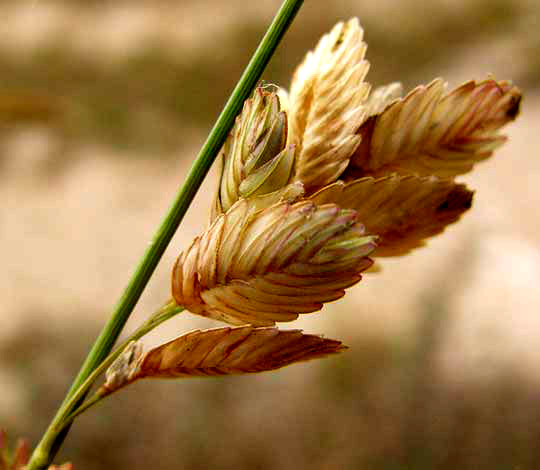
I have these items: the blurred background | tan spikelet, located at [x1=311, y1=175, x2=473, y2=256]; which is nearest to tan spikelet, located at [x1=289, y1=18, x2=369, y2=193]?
tan spikelet, located at [x1=311, y1=175, x2=473, y2=256]

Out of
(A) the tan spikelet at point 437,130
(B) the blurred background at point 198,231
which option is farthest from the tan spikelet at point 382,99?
(B) the blurred background at point 198,231

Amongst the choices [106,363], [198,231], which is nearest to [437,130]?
[106,363]

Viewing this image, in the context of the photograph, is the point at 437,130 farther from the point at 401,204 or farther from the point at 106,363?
the point at 106,363

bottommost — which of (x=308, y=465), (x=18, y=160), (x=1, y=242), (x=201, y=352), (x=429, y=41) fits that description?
(x=308, y=465)

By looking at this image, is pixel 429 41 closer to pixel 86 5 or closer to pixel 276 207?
pixel 86 5

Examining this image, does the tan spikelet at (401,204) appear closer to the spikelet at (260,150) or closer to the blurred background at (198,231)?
the spikelet at (260,150)

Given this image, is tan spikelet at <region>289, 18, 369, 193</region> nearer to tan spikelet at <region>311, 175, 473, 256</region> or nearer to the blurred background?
tan spikelet at <region>311, 175, 473, 256</region>

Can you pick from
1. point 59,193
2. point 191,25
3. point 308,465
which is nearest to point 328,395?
point 308,465
